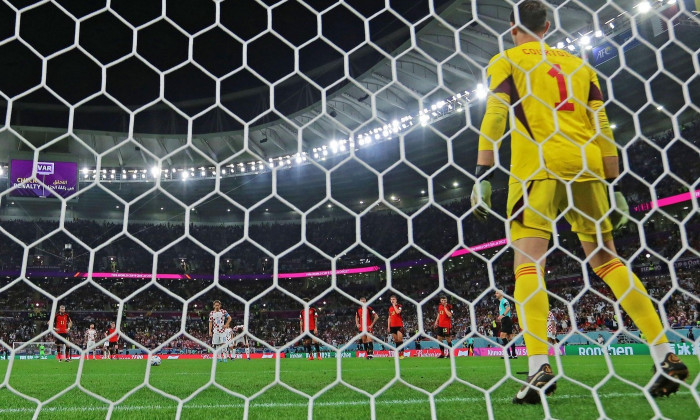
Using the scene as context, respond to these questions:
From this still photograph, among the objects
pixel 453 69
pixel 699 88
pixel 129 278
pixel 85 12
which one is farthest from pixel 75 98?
pixel 129 278

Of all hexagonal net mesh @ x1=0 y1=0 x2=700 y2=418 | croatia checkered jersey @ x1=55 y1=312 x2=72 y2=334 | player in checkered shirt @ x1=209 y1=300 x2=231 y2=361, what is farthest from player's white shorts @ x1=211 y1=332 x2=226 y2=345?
croatia checkered jersey @ x1=55 y1=312 x2=72 y2=334

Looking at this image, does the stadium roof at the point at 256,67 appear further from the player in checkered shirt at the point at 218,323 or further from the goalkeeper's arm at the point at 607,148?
the player in checkered shirt at the point at 218,323

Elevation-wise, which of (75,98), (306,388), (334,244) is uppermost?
(306,388)

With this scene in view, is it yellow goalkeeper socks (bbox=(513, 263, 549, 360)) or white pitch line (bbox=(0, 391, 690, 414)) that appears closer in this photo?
yellow goalkeeper socks (bbox=(513, 263, 549, 360))

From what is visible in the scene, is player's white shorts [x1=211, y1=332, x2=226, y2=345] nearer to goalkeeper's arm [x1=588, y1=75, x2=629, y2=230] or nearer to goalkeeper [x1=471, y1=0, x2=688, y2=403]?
goalkeeper [x1=471, y1=0, x2=688, y2=403]

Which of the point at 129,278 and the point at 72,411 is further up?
the point at 72,411

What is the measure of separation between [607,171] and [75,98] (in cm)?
793

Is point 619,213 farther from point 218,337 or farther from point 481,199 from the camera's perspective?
point 218,337

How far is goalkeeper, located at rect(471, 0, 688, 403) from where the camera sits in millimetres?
2178

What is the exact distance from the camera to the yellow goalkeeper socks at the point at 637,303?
232 centimetres

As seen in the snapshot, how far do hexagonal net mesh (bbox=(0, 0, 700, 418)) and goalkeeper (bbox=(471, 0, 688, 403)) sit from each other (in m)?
0.01

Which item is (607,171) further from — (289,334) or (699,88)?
(289,334)

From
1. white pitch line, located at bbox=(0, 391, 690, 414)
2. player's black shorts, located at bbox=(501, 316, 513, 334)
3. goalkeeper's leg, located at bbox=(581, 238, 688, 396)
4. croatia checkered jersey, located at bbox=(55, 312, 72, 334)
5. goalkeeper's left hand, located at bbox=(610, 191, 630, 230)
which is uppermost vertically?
goalkeeper's left hand, located at bbox=(610, 191, 630, 230)

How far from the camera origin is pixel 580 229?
2.47 metres
